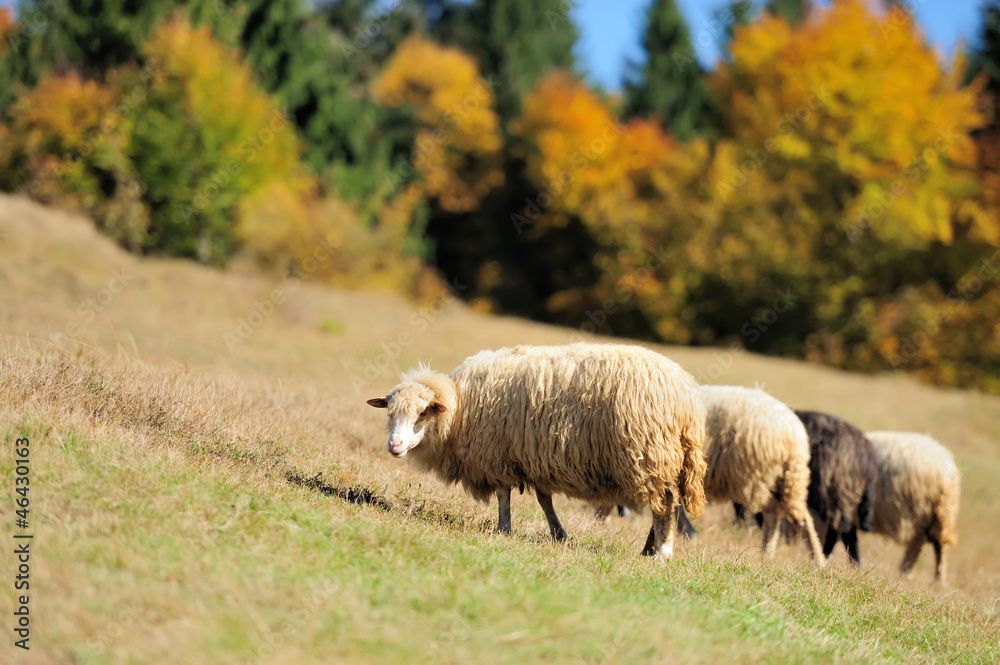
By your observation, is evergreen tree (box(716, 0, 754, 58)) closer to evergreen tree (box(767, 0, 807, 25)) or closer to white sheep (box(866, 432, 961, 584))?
evergreen tree (box(767, 0, 807, 25))

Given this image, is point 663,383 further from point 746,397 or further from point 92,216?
point 92,216

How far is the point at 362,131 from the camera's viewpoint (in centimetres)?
4247

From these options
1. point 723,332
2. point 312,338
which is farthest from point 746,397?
point 723,332

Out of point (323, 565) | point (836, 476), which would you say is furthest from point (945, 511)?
point (323, 565)

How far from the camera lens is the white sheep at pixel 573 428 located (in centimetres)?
797

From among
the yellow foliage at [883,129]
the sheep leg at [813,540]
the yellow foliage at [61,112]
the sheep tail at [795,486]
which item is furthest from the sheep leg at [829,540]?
the yellow foliage at [61,112]

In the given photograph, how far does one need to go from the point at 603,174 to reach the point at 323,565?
37940 mm

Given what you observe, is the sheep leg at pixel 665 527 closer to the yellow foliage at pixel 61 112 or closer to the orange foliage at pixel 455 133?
the yellow foliage at pixel 61 112

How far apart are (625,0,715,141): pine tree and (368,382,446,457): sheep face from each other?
41401 mm

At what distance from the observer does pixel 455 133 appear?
4650 centimetres

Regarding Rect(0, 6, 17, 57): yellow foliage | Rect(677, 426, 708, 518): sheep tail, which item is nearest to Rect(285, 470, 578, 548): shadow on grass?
Rect(677, 426, 708, 518): sheep tail

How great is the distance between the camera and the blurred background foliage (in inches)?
1278

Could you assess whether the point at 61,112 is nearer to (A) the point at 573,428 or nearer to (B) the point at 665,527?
(A) the point at 573,428

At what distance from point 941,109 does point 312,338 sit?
2579 cm
